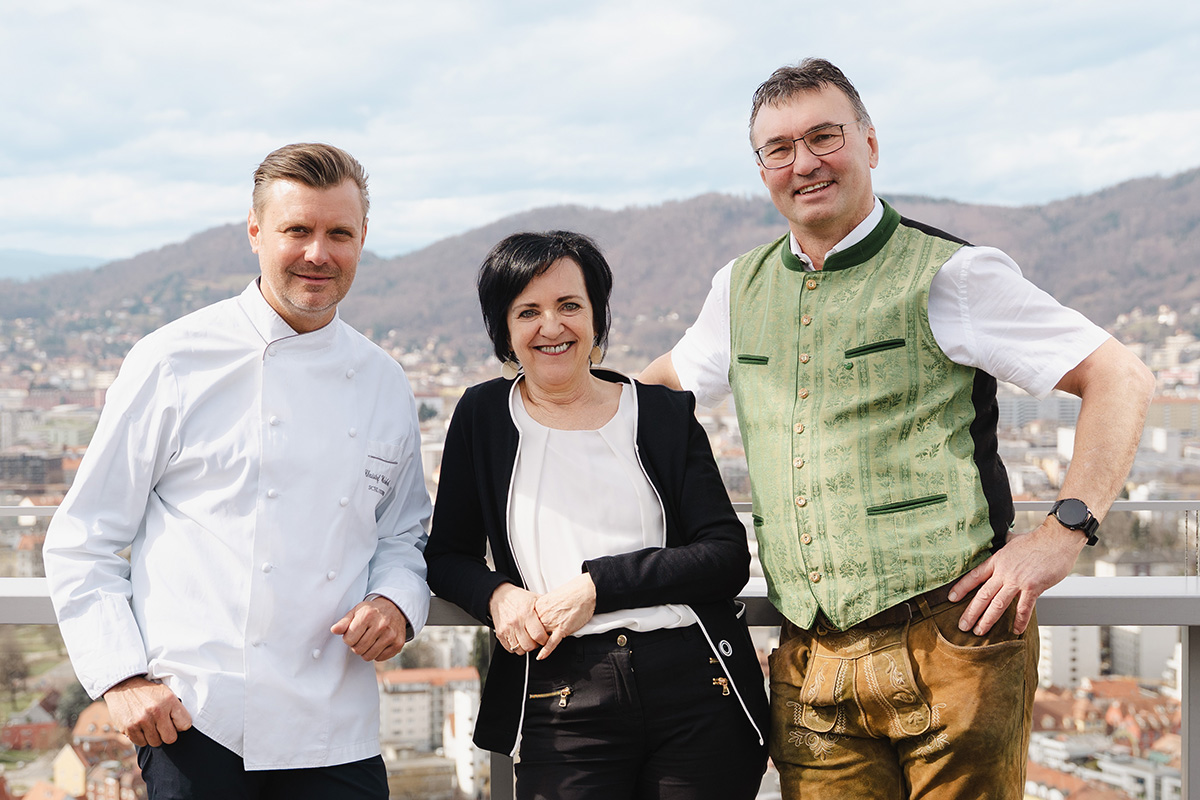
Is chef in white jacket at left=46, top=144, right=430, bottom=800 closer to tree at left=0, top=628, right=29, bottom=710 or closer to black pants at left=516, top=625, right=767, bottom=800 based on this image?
black pants at left=516, top=625, right=767, bottom=800

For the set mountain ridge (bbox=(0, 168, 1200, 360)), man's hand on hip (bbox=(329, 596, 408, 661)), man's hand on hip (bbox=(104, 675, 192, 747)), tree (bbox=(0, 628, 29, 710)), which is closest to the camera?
man's hand on hip (bbox=(104, 675, 192, 747))

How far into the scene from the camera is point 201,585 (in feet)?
5.18

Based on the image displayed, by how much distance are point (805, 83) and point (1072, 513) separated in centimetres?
91

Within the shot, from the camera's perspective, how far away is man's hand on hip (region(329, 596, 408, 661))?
161cm

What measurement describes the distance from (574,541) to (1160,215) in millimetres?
80061

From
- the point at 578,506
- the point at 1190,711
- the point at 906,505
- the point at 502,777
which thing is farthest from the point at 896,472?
the point at 502,777

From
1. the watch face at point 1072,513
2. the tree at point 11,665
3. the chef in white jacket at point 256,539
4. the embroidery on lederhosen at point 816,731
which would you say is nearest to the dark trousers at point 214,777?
the chef in white jacket at point 256,539

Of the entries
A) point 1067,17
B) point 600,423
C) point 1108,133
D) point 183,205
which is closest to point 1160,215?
point 1108,133

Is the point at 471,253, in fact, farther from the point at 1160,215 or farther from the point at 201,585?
the point at 201,585

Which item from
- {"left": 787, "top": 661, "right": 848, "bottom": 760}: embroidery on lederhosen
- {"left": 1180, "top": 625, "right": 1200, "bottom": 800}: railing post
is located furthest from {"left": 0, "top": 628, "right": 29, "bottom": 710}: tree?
{"left": 1180, "top": 625, "right": 1200, "bottom": 800}: railing post

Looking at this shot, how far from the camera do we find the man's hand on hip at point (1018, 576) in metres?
1.62

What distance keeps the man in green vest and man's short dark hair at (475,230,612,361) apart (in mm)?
321

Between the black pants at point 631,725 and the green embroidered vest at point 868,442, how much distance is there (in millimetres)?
Answer: 249

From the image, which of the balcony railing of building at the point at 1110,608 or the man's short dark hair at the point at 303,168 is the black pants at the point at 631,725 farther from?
the man's short dark hair at the point at 303,168
